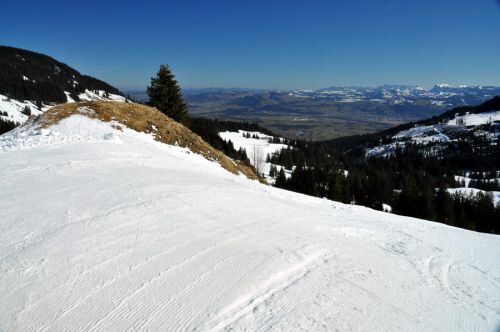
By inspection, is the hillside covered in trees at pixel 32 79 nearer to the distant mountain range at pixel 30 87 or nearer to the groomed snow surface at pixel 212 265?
the distant mountain range at pixel 30 87

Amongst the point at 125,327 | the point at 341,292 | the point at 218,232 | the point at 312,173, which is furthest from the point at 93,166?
the point at 312,173

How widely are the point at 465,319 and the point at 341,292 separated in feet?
7.38

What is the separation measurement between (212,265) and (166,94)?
127ft

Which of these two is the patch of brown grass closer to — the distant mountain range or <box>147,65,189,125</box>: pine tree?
<box>147,65,189,125</box>: pine tree

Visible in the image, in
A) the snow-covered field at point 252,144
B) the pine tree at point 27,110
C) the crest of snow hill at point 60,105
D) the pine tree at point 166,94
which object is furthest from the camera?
the snow-covered field at point 252,144

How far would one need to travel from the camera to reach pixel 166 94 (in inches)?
1676

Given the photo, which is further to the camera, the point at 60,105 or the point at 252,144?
the point at 252,144

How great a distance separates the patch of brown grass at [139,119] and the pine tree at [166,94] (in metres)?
14.6

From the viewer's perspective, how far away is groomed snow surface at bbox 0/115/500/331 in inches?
210

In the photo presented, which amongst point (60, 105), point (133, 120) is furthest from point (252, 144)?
point (60, 105)

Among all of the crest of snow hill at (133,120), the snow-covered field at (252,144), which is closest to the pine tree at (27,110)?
the snow-covered field at (252,144)

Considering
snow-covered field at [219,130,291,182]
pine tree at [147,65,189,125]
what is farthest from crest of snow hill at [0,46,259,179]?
snow-covered field at [219,130,291,182]

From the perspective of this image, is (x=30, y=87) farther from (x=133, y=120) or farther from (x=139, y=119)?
(x=133, y=120)

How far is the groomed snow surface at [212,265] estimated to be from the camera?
5.34 m
